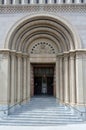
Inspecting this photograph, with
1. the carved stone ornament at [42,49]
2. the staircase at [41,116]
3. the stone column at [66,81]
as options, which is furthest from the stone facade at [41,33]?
the staircase at [41,116]

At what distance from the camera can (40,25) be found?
19234 millimetres

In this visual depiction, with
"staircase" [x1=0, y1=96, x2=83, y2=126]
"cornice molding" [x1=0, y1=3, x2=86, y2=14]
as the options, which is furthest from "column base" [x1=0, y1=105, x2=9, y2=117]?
"cornice molding" [x1=0, y1=3, x2=86, y2=14]

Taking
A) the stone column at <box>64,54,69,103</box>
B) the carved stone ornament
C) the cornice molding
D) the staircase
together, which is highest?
the cornice molding

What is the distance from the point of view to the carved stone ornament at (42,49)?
20.4 m

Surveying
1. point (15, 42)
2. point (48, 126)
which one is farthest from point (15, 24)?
point (48, 126)

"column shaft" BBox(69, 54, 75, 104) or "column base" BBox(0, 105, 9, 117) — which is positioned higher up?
"column shaft" BBox(69, 54, 75, 104)

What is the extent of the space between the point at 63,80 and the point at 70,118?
436 centimetres

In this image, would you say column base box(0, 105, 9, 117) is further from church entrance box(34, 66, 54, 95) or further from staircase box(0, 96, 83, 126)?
church entrance box(34, 66, 54, 95)

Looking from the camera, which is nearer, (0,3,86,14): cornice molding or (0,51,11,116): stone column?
(0,51,11,116): stone column

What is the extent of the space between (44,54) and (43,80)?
4.47m

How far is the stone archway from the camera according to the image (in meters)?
18.1

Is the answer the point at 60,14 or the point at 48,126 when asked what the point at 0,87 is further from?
the point at 60,14

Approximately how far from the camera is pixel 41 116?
16469 mm

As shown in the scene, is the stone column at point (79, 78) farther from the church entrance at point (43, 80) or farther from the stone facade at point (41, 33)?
the church entrance at point (43, 80)
